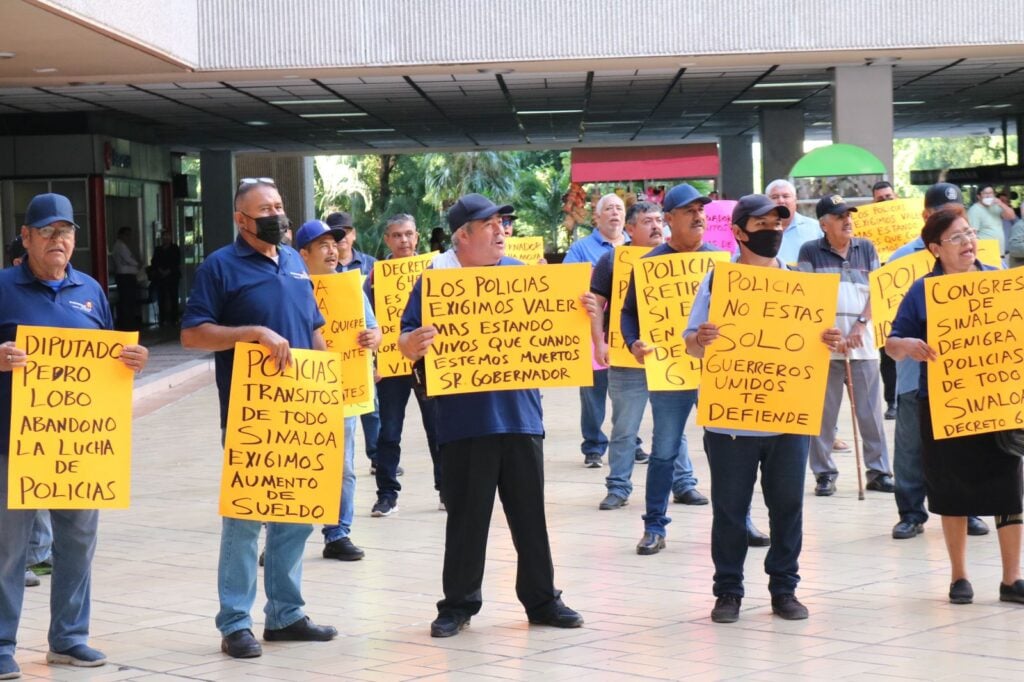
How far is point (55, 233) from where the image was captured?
6.71m

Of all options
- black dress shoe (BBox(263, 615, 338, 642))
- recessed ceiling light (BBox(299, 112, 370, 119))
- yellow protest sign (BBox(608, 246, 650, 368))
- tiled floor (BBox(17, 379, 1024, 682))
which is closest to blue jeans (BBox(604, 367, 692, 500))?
yellow protest sign (BBox(608, 246, 650, 368))

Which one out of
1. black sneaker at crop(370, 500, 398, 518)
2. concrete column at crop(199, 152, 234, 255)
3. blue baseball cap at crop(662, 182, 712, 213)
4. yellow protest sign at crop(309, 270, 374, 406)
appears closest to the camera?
blue baseball cap at crop(662, 182, 712, 213)

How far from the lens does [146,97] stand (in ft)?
83.0

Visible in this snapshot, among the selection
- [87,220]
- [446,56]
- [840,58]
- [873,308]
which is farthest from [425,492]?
[87,220]

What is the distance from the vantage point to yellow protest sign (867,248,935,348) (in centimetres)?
1039

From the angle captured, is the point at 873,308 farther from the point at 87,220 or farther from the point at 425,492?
the point at 87,220

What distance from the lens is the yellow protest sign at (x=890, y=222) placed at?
45.4ft

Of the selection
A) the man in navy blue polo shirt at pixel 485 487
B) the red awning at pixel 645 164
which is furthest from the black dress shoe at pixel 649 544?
the red awning at pixel 645 164

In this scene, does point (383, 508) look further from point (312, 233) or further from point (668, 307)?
point (668, 307)

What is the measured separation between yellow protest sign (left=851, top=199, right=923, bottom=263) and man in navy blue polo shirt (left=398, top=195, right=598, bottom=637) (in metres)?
7.47

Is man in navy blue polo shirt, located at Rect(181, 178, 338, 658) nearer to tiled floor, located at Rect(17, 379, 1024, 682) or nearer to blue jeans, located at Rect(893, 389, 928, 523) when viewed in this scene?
tiled floor, located at Rect(17, 379, 1024, 682)

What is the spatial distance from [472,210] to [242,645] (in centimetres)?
224

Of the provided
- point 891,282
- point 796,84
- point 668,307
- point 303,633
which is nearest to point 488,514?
point 303,633

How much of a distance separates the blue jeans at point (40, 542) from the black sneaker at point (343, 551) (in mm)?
1645
